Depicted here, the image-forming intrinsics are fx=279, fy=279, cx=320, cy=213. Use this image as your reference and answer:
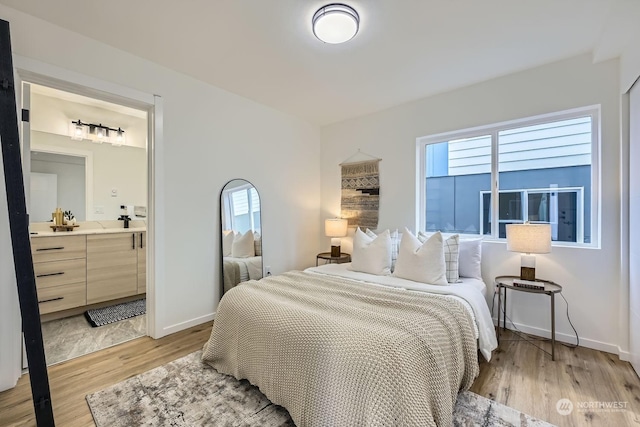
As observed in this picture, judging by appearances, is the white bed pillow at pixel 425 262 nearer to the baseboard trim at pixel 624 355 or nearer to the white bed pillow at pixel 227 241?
the baseboard trim at pixel 624 355

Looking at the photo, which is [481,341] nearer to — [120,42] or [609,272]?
[609,272]

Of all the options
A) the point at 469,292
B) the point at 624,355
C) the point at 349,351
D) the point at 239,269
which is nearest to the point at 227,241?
the point at 239,269

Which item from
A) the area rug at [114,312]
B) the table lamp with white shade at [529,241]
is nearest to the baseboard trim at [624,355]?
the table lamp with white shade at [529,241]

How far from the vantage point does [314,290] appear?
2090 millimetres

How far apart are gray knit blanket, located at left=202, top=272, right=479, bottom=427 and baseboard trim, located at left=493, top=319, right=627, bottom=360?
128 centimetres

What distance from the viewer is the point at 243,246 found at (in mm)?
3287

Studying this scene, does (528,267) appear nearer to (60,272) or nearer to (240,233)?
(240,233)

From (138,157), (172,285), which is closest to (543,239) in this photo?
(172,285)

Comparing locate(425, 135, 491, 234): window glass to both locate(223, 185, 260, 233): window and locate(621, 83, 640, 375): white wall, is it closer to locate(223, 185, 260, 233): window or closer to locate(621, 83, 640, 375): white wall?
locate(621, 83, 640, 375): white wall

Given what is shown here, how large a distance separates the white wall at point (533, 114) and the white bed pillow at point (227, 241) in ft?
6.25

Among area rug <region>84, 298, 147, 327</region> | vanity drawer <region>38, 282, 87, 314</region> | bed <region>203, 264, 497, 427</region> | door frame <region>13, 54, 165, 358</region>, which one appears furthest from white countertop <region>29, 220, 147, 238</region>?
A: bed <region>203, 264, 497, 427</region>

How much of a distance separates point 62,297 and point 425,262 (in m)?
3.81

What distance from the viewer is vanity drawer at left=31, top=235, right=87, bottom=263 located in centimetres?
288

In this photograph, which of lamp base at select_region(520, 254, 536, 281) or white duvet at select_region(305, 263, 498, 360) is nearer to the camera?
white duvet at select_region(305, 263, 498, 360)
